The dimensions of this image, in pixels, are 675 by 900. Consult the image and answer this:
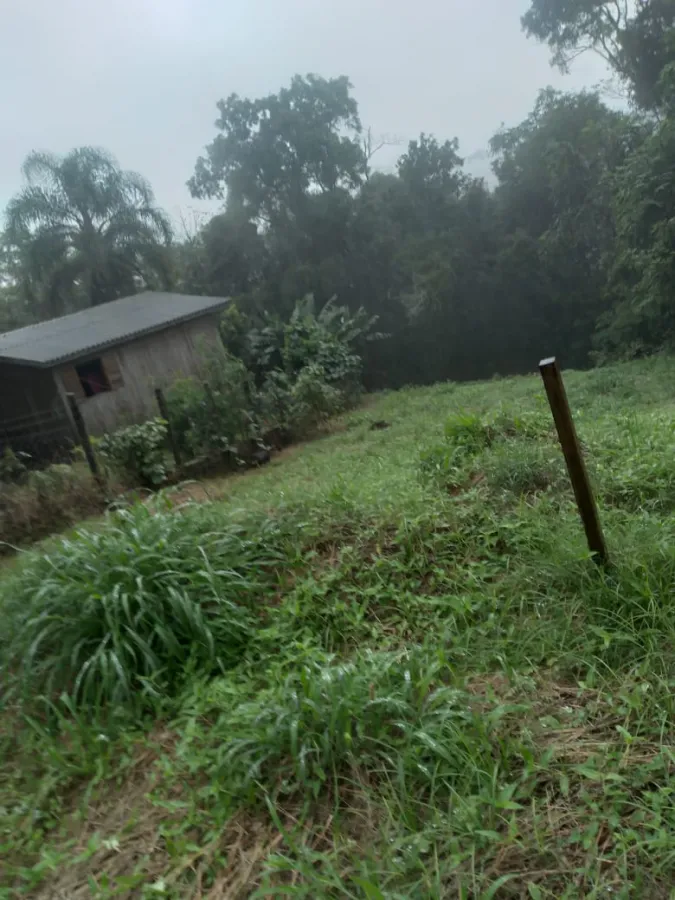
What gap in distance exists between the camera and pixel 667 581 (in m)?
2.62

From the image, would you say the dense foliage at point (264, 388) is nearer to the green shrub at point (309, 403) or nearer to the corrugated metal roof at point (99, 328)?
the green shrub at point (309, 403)

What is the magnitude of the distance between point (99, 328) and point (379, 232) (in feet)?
34.8

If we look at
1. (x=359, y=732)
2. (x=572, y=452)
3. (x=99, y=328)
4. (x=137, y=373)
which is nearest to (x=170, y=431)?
(x=137, y=373)

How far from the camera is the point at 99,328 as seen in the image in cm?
1344

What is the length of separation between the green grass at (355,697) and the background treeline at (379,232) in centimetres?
1513

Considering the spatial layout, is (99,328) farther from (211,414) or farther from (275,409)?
(211,414)

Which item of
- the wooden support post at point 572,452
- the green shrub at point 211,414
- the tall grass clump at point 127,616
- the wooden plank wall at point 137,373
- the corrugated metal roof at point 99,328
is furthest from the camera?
the wooden plank wall at point 137,373

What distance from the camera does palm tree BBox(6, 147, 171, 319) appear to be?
18.5 metres

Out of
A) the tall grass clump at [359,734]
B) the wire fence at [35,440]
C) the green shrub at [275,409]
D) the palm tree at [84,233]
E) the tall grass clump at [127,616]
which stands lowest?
the tall grass clump at [359,734]

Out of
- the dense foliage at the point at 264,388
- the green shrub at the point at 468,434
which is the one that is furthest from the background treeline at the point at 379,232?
the green shrub at the point at 468,434

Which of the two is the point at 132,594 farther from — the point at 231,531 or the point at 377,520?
A: the point at 377,520

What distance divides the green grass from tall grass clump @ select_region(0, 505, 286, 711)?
1cm

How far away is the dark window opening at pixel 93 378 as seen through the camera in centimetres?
1266

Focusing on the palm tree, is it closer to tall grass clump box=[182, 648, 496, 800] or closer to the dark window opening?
the dark window opening
